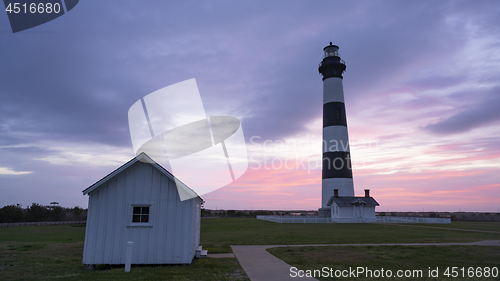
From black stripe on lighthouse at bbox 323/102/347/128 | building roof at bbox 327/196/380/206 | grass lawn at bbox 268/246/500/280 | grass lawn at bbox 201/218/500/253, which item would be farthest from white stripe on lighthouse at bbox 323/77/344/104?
grass lawn at bbox 268/246/500/280

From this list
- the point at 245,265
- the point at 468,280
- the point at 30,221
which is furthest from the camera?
the point at 30,221

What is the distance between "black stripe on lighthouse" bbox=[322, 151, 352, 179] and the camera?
4194 cm

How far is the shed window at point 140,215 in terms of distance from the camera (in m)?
11.5

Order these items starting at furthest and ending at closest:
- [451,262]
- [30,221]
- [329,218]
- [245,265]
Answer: [30,221], [329,218], [451,262], [245,265]

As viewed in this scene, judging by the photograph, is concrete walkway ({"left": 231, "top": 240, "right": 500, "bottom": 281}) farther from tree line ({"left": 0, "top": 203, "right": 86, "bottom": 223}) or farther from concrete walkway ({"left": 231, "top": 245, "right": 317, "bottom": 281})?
tree line ({"left": 0, "top": 203, "right": 86, "bottom": 223})

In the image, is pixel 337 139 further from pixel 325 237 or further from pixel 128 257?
pixel 128 257

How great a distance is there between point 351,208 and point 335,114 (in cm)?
1335

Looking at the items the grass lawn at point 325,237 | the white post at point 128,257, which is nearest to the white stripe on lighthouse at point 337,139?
the grass lawn at point 325,237

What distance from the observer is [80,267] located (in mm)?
11445

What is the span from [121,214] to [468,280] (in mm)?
11851

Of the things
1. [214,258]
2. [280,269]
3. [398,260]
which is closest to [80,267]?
[214,258]

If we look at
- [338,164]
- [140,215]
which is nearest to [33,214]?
[338,164]

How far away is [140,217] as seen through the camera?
11523 millimetres

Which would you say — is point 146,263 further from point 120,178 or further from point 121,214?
point 120,178
